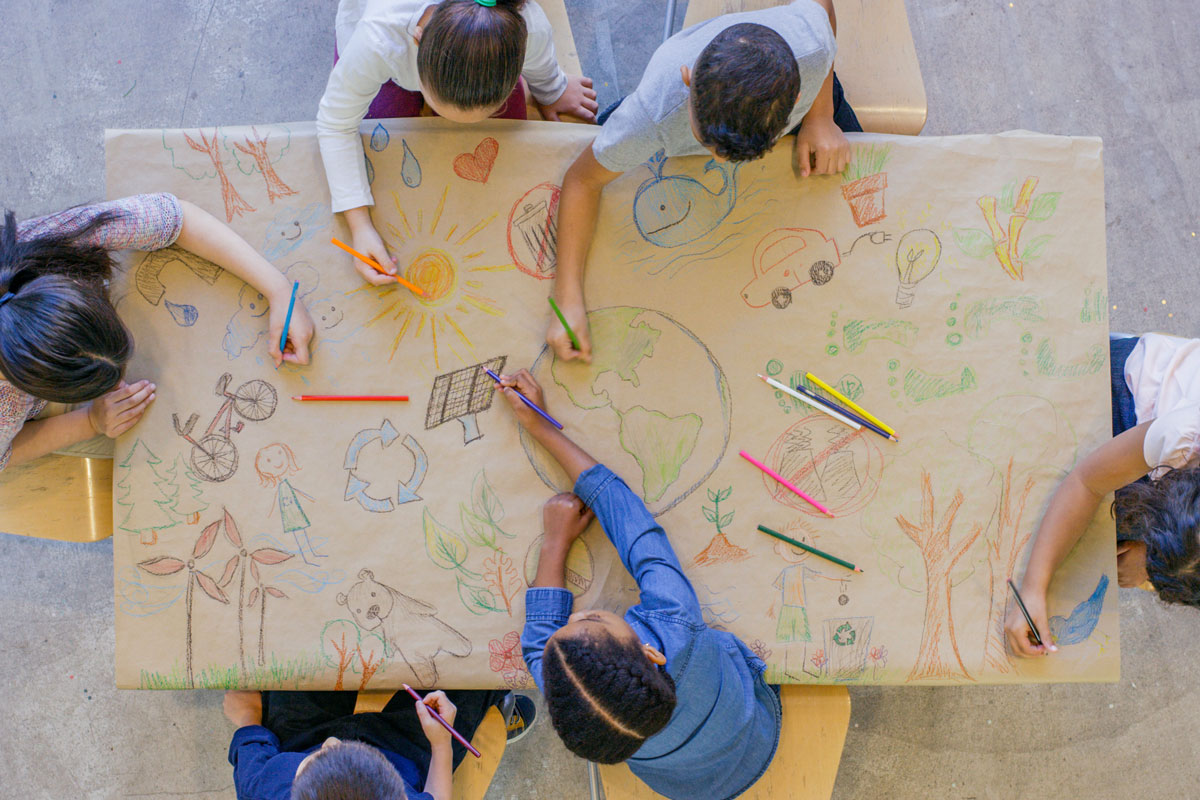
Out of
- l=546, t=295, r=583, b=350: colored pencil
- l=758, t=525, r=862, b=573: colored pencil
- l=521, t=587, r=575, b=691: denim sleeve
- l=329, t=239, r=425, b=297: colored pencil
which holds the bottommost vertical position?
l=521, t=587, r=575, b=691: denim sleeve

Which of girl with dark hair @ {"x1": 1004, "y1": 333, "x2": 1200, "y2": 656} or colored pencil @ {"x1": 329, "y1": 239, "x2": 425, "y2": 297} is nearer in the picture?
girl with dark hair @ {"x1": 1004, "y1": 333, "x2": 1200, "y2": 656}

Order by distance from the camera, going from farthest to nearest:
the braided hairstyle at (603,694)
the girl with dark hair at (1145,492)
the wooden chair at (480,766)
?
1. the wooden chair at (480,766)
2. the girl with dark hair at (1145,492)
3. the braided hairstyle at (603,694)

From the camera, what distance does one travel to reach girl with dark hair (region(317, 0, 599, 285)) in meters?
1.04

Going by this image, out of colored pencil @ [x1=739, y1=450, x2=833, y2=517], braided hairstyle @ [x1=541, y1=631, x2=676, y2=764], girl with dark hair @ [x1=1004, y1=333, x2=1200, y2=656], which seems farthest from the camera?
colored pencil @ [x1=739, y1=450, x2=833, y2=517]

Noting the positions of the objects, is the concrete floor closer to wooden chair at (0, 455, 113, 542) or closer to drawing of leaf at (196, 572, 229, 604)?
wooden chair at (0, 455, 113, 542)

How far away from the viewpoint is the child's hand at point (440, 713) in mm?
1261

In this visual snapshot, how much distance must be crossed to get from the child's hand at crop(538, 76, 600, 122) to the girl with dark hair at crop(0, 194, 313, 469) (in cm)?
56

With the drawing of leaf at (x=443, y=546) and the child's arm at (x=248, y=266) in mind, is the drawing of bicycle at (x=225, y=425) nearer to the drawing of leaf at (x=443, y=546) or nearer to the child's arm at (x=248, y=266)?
the child's arm at (x=248, y=266)

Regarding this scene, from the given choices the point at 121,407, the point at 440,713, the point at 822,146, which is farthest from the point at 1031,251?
the point at 121,407

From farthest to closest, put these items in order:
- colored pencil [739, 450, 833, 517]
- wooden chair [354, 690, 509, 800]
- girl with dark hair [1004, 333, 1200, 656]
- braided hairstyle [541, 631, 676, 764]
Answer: wooden chair [354, 690, 509, 800], colored pencil [739, 450, 833, 517], girl with dark hair [1004, 333, 1200, 656], braided hairstyle [541, 631, 676, 764]

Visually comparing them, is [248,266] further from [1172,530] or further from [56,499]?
[1172,530]

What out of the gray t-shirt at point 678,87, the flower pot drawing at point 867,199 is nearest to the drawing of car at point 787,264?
the flower pot drawing at point 867,199

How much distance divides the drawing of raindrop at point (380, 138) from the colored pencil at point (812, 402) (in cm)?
72

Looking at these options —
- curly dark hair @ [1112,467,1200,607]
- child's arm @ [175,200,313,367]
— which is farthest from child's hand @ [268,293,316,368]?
curly dark hair @ [1112,467,1200,607]
